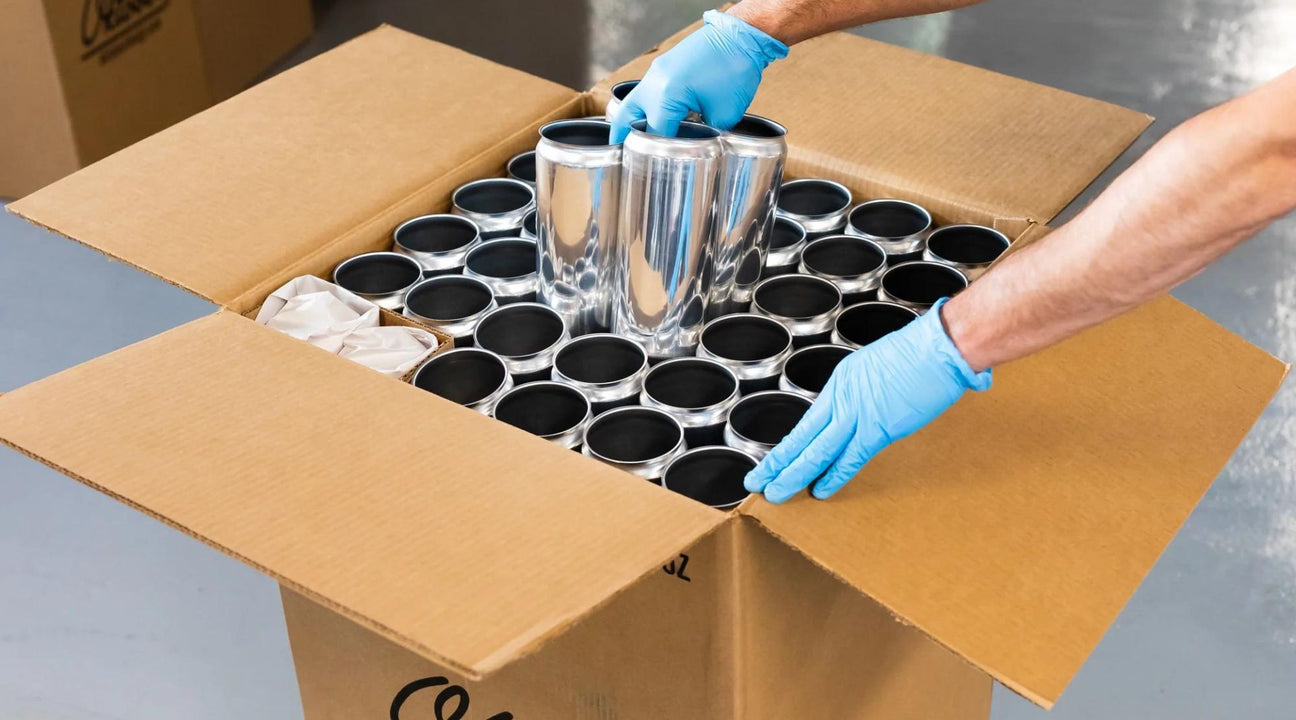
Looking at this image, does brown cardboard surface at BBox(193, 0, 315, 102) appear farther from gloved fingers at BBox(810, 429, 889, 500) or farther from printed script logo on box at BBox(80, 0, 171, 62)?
gloved fingers at BBox(810, 429, 889, 500)

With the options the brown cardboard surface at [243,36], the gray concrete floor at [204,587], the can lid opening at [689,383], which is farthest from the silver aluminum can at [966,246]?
the brown cardboard surface at [243,36]

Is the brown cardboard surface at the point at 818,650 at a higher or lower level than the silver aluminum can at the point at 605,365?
lower

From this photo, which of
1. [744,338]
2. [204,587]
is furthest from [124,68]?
[744,338]

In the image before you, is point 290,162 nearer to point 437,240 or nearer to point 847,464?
point 437,240

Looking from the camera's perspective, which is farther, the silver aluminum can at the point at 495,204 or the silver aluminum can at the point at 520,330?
the silver aluminum can at the point at 495,204

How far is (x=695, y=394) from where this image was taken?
121 centimetres

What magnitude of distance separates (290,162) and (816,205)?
61cm

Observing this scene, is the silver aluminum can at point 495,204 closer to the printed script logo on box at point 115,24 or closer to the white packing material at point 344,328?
the white packing material at point 344,328

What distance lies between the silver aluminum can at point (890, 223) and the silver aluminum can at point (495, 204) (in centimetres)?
38

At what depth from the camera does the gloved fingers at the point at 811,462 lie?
3.17 ft

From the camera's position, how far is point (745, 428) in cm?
114

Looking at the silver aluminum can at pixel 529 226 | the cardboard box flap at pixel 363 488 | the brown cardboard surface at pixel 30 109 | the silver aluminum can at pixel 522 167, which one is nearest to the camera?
the cardboard box flap at pixel 363 488

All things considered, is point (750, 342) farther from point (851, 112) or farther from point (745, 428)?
point (851, 112)

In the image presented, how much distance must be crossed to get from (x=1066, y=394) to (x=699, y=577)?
38 centimetres
